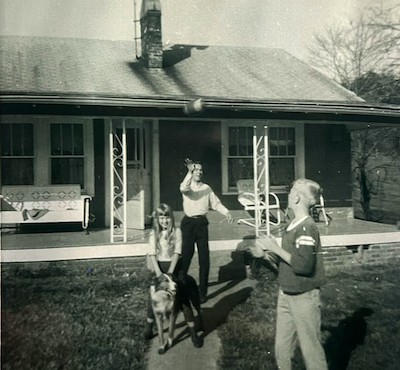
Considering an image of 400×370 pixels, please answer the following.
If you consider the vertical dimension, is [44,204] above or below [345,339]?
above

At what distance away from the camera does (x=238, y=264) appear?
6965 mm

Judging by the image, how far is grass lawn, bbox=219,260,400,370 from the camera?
387 cm

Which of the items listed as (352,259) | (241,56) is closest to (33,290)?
(352,259)

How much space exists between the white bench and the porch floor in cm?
33

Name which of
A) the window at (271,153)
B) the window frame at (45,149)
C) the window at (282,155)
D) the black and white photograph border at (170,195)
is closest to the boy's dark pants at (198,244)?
the black and white photograph border at (170,195)

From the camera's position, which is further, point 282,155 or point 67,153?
point 282,155

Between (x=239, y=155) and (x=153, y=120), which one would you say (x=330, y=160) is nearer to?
(x=239, y=155)

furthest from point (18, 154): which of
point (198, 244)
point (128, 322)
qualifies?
point (128, 322)

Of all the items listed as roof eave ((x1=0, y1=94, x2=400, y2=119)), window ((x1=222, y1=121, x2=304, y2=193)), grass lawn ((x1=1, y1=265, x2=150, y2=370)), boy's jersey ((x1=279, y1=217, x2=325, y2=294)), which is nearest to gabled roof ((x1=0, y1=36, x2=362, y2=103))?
roof eave ((x1=0, y1=94, x2=400, y2=119))

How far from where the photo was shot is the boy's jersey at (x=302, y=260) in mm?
3004

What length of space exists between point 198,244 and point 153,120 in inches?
171

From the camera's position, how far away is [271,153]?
998 centimetres

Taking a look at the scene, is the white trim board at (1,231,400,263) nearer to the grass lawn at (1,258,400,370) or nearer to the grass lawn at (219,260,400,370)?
the grass lawn at (1,258,400,370)

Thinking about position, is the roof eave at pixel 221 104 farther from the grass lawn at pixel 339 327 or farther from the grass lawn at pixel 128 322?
the grass lawn at pixel 339 327
